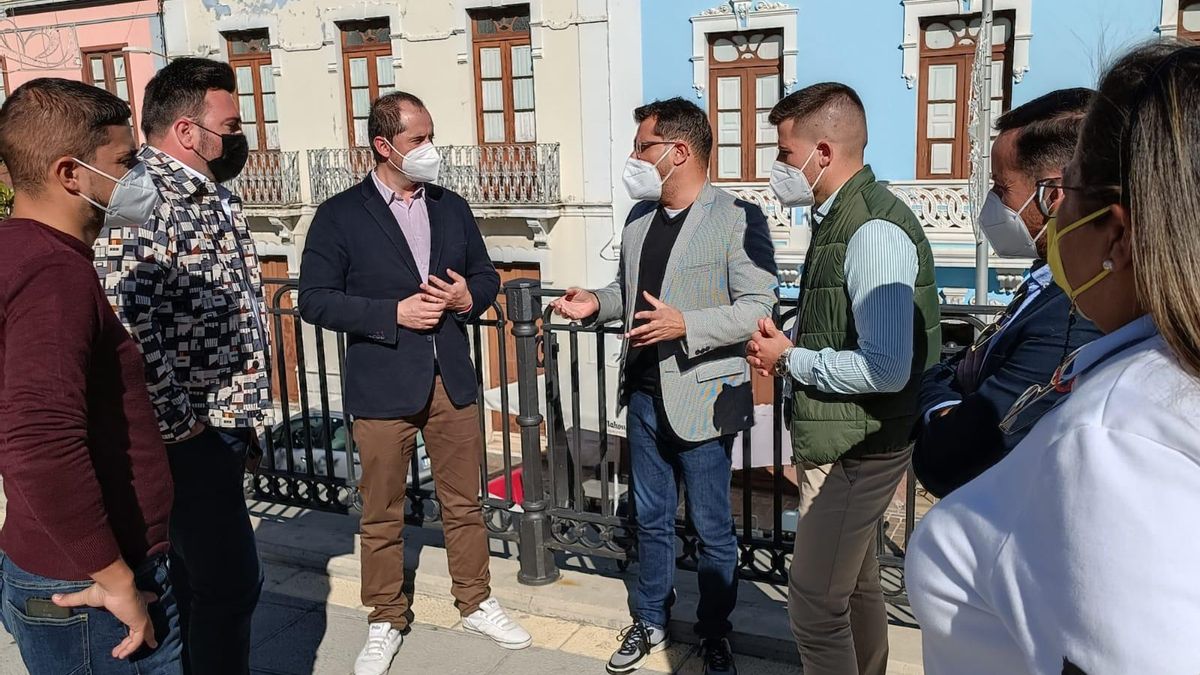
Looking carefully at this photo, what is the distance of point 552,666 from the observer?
3.57 metres

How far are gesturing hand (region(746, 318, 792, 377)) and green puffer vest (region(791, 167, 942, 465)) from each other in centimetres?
10

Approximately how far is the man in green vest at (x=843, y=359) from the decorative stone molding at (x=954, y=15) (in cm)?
1265

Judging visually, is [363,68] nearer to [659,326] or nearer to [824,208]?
[659,326]

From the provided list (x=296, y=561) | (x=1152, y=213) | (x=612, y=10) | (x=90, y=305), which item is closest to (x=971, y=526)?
(x=1152, y=213)

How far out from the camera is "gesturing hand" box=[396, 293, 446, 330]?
352 cm

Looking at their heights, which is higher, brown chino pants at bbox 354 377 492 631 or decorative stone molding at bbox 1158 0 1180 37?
decorative stone molding at bbox 1158 0 1180 37

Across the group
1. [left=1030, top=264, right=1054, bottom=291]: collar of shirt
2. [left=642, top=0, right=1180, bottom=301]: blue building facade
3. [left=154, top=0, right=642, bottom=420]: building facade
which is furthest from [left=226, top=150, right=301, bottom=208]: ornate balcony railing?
[left=1030, top=264, right=1054, bottom=291]: collar of shirt

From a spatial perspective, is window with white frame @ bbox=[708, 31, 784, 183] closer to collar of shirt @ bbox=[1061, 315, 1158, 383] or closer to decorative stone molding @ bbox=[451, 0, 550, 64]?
decorative stone molding @ bbox=[451, 0, 550, 64]

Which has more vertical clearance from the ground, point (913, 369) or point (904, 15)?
point (904, 15)

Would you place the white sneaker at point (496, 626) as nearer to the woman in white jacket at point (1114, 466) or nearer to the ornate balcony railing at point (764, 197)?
the woman in white jacket at point (1114, 466)

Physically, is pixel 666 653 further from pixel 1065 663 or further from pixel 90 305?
pixel 1065 663

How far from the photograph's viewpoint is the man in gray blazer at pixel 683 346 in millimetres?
3324

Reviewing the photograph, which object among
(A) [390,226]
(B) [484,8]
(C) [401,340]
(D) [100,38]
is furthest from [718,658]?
(D) [100,38]

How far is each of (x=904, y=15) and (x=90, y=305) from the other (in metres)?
14.4
